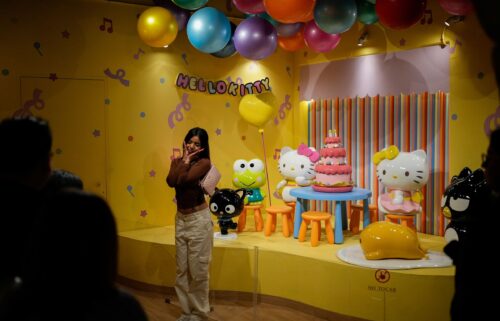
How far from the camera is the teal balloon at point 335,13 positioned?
447 centimetres

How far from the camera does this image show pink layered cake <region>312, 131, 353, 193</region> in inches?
201

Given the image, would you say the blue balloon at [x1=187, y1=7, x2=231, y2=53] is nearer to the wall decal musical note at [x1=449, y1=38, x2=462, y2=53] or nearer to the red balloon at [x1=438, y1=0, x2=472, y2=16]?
the red balloon at [x1=438, y1=0, x2=472, y2=16]

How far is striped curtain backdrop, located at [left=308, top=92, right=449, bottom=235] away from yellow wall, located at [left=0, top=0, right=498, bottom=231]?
23 centimetres

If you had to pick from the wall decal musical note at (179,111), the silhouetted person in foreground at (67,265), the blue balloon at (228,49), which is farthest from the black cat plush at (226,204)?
the silhouetted person in foreground at (67,265)

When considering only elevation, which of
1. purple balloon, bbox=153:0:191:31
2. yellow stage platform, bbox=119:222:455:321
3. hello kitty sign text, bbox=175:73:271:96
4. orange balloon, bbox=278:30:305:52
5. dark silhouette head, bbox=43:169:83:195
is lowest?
yellow stage platform, bbox=119:222:455:321

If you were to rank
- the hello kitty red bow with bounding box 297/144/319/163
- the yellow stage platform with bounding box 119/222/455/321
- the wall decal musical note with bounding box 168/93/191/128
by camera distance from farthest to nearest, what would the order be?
the wall decal musical note with bounding box 168/93/191/128 → the hello kitty red bow with bounding box 297/144/319/163 → the yellow stage platform with bounding box 119/222/455/321

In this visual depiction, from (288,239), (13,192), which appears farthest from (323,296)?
(13,192)

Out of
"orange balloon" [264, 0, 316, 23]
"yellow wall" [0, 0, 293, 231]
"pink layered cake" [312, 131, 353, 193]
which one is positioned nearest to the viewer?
"orange balloon" [264, 0, 316, 23]

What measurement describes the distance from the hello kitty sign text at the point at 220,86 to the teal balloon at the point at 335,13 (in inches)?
74.3

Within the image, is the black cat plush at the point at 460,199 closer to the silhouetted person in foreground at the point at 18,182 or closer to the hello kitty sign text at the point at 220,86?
the hello kitty sign text at the point at 220,86

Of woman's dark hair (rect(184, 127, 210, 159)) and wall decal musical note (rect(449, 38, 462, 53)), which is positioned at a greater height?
wall decal musical note (rect(449, 38, 462, 53))

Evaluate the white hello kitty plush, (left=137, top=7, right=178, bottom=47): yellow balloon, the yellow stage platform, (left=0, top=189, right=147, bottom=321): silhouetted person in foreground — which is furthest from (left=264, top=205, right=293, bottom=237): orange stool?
(left=0, top=189, right=147, bottom=321): silhouetted person in foreground

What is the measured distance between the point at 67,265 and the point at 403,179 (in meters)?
4.15

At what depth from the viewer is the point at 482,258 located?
1.49 meters
